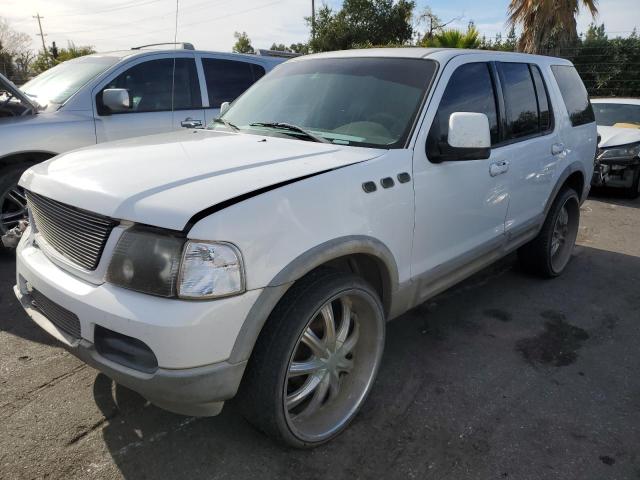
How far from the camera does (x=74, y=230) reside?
90.9 inches

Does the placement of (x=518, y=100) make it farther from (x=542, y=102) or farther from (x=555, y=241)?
(x=555, y=241)

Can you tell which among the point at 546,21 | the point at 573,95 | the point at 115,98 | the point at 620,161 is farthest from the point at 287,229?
the point at 546,21

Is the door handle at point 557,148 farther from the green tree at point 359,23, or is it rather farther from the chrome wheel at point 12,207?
the green tree at point 359,23

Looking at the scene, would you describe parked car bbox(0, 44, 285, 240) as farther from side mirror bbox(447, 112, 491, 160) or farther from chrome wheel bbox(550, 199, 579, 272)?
chrome wheel bbox(550, 199, 579, 272)

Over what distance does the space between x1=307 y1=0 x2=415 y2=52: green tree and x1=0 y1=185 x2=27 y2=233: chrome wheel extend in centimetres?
2514

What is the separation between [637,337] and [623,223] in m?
3.89

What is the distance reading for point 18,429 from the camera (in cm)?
262

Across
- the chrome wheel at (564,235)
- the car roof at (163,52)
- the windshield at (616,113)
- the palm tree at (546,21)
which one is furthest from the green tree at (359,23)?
the chrome wheel at (564,235)

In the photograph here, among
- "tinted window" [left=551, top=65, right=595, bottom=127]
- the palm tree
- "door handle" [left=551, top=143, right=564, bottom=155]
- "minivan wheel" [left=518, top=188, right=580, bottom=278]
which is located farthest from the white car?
the palm tree

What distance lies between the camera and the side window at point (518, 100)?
3809 mm

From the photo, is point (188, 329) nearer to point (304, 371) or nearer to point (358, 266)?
point (304, 371)

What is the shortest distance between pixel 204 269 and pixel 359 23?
28837mm

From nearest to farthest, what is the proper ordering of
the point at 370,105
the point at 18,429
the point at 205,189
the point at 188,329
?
the point at 188,329 → the point at 205,189 → the point at 18,429 → the point at 370,105

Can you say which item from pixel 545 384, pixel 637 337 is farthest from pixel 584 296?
pixel 545 384
